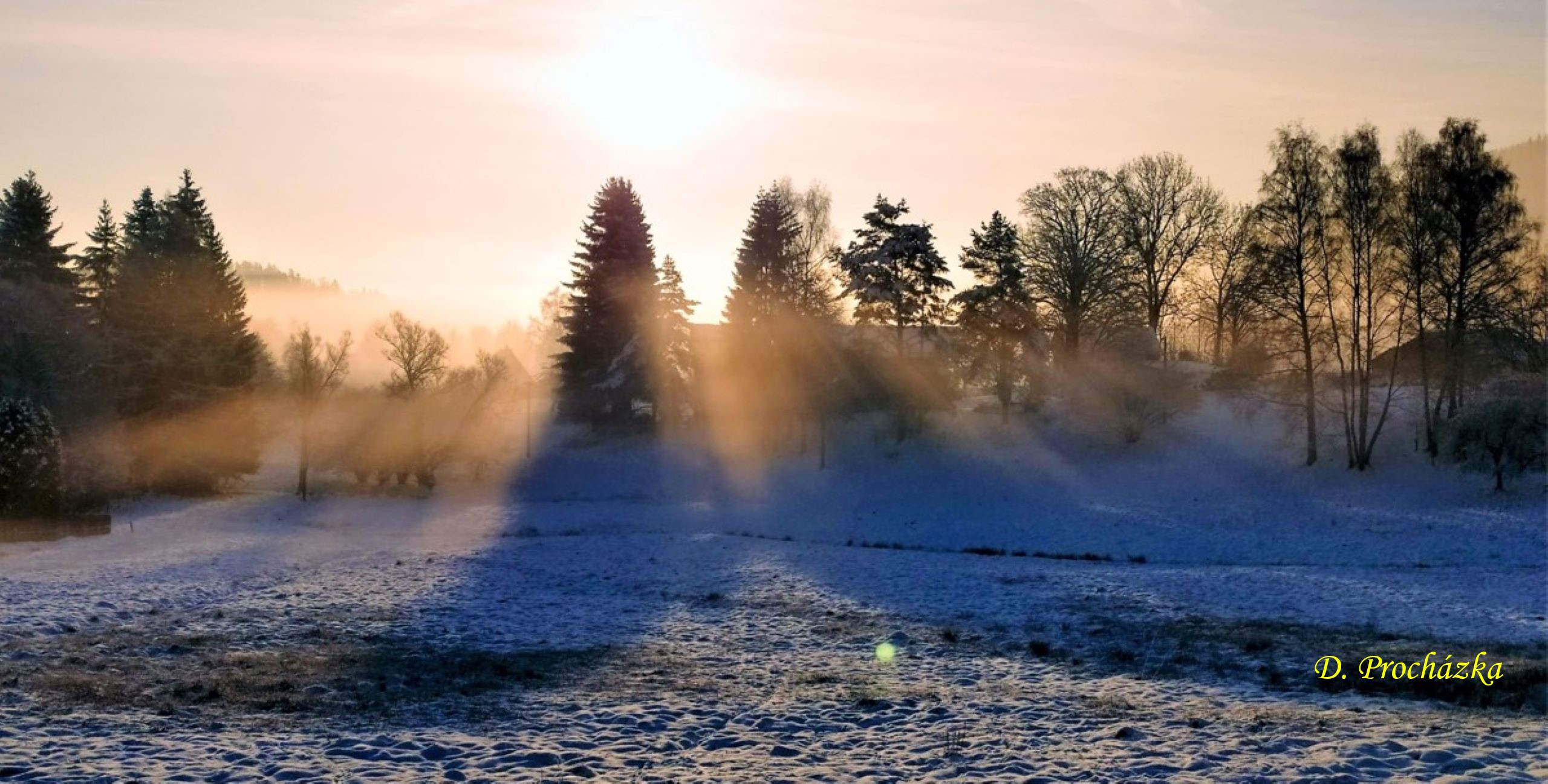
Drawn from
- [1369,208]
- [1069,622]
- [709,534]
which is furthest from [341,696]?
[1369,208]

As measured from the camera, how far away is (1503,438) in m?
33.5

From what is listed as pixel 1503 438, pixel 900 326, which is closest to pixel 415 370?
pixel 900 326

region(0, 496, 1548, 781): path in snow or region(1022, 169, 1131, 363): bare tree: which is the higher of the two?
region(1022, 169, 1131, 363): bare tree

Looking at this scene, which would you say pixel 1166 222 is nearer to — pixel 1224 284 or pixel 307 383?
pixel 1224 284

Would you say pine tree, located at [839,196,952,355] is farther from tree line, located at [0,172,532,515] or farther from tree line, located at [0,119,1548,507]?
tree line, located at [0,172,532,515]

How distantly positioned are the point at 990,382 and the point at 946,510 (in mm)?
15178

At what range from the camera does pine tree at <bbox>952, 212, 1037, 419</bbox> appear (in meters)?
48.2

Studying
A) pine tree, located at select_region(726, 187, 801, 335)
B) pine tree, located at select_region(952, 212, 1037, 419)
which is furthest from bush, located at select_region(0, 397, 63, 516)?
pine tree, located at select_region(952, 212, 1037, 419)

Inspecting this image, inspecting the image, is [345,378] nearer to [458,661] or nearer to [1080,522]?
[1080,522]

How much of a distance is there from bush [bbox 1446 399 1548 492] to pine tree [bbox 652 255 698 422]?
32.6 metres

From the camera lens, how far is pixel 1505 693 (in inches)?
504

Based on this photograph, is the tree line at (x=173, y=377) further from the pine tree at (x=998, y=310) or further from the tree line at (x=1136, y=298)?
the pine tree at (x=998, y=310)

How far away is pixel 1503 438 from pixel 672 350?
34.1 meters

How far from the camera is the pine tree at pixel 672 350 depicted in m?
52.5
